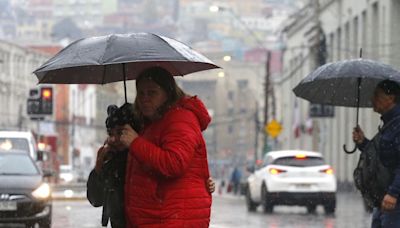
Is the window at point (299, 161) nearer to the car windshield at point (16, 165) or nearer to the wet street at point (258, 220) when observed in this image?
the wet street at point (258, 220)

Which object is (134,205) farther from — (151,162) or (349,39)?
(349,39)

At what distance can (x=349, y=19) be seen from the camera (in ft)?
184

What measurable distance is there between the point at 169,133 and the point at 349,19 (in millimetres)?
50077

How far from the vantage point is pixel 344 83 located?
10492 millimetres

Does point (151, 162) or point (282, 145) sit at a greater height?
point (151, 162)

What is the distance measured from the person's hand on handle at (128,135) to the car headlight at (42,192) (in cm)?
1166

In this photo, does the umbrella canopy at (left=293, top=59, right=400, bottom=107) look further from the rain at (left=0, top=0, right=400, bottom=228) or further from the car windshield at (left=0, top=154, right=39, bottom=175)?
the car windshield at (left=0, top=154, right=39, bottom=175)

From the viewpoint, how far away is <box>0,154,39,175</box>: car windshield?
63.1 feet

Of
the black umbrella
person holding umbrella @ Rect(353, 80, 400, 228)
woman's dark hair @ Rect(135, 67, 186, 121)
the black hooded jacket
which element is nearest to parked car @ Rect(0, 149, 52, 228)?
person holding umbrella @ Rect(353, 80, 400, 228)

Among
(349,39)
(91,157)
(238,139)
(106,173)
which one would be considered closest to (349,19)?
(349,39)

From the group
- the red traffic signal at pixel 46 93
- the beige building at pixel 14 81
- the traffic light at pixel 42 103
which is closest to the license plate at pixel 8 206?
the traffic light at pixel 42 103

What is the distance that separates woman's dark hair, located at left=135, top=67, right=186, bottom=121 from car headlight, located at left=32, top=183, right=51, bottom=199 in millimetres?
11630

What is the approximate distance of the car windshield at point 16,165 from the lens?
63.1 ft

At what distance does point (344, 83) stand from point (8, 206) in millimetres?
8366
